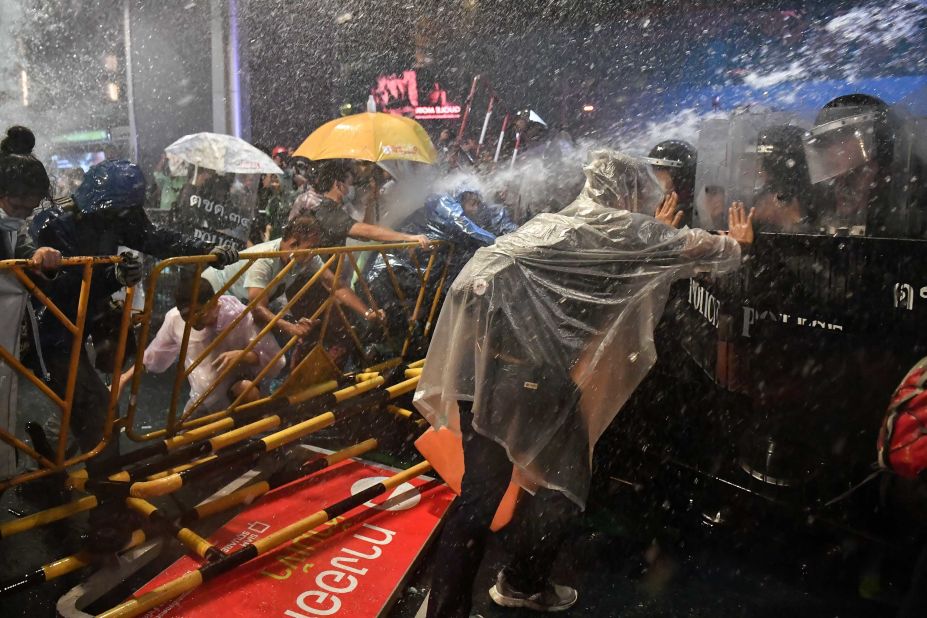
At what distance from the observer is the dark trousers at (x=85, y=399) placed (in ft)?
10.6

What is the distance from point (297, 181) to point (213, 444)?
4.49 meters

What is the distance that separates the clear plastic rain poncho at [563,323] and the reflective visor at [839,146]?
4.44 feet

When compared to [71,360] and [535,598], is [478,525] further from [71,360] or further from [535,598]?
[71,360]

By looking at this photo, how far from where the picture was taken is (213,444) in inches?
116

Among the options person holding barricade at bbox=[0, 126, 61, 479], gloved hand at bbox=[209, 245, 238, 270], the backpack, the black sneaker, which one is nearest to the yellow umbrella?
gloved hand at bbox=[209, 245, 238, 270]

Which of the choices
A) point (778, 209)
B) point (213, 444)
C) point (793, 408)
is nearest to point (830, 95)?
point (778, 209)

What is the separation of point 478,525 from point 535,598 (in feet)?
1.62

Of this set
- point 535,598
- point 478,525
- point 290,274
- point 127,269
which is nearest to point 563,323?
point 478,525

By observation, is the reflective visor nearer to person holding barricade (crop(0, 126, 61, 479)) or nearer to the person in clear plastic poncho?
the person in clear plastic poncho

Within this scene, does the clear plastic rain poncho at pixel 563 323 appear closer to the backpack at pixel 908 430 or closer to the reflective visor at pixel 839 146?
the backpack at pixel 908 430

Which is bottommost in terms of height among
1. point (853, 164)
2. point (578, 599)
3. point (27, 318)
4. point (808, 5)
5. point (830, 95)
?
point (578, 599)

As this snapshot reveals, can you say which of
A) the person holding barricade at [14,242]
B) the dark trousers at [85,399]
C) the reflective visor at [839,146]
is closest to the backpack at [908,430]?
the reflective visor at [839,146]

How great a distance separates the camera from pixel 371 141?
497cm

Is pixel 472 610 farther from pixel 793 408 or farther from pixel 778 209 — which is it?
pixel 778 209
